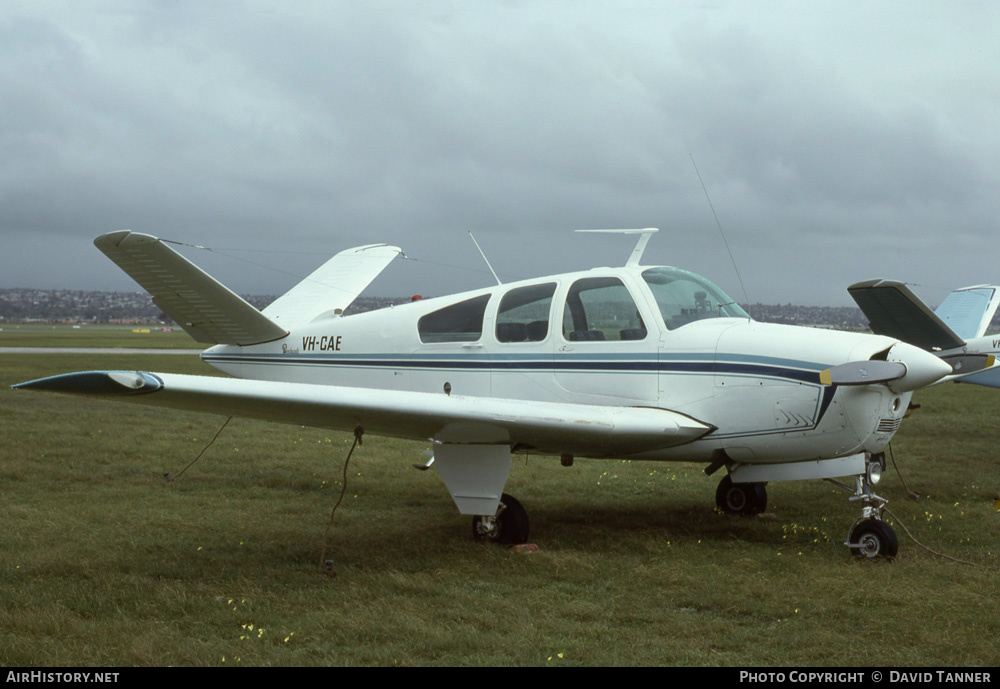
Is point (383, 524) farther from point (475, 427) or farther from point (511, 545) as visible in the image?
point (475, 427)

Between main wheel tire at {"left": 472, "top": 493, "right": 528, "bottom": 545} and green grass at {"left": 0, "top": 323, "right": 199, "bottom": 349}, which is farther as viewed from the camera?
green grass at {"left": 0, "top": 323, "right": 199, "bottom": 349}

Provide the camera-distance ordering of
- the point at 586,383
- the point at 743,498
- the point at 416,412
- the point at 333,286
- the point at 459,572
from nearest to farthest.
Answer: the point at 416,412 < the point at 459,572 < the point at 586,383 < the point at 743,498 < the point at 333,286

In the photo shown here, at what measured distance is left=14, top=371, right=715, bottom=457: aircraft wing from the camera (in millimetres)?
5199

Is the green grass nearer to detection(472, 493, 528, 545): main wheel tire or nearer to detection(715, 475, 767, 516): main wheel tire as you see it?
detection(715, 475, 767, 516): main wheel tire

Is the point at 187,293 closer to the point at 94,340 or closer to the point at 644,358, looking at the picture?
the point at 644,358

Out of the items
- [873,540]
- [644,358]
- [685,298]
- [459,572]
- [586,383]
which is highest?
[685,298]

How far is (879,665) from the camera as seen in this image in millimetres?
4148

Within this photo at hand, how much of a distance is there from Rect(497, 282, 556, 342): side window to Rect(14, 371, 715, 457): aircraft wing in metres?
0.97

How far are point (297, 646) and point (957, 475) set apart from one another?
894 centimetres

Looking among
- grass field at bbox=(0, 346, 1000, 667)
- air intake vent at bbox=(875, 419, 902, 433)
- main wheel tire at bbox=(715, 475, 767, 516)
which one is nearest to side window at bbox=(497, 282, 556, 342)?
grass field at bbox=(0, 346, 1000, 667)

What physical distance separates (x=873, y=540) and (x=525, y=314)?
3246 millimetres

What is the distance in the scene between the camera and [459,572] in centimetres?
604

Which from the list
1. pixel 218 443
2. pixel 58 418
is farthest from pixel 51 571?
pixel 58 418

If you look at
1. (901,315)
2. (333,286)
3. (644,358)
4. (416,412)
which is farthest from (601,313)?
(901,315)
